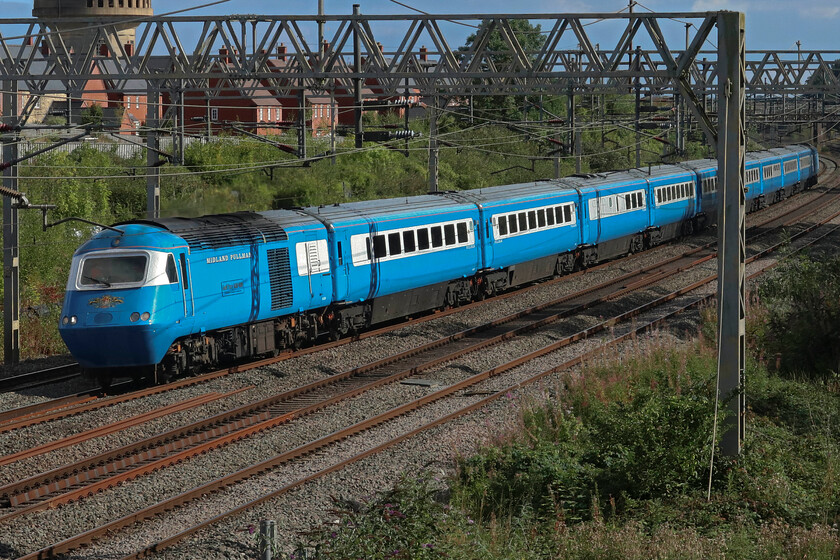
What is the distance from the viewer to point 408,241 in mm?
22406

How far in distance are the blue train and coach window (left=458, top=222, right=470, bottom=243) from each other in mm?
28

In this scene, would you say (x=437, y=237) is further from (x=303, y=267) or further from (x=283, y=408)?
(x=283, y=408)

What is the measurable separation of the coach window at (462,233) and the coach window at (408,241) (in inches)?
82.9

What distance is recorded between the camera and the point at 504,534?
9.87 m

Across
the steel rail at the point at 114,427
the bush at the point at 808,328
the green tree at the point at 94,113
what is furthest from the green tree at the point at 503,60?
the green tree at the point at 94,113

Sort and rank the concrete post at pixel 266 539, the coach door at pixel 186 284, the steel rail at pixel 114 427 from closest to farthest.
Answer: the concrete post at pixel 266 539 < the steel rail at pixel 114 427 < the coach door at pixel 186 284

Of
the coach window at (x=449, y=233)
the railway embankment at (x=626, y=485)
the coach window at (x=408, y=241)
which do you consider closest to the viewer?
the railway embankment at (x=626, y=485)

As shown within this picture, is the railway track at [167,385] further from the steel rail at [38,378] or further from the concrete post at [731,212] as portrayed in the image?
the concrete post at [731,212]

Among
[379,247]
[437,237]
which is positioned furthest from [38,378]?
[437,237]

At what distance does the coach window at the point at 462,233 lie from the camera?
79.8ft

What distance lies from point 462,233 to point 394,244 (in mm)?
2996

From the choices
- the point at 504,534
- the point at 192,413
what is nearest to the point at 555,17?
the point at 192,413

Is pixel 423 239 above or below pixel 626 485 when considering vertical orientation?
above

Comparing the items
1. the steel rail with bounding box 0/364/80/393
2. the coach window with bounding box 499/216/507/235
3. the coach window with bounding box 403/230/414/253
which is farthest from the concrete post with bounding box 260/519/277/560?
the coach window with bounding box 499/216/507/235
